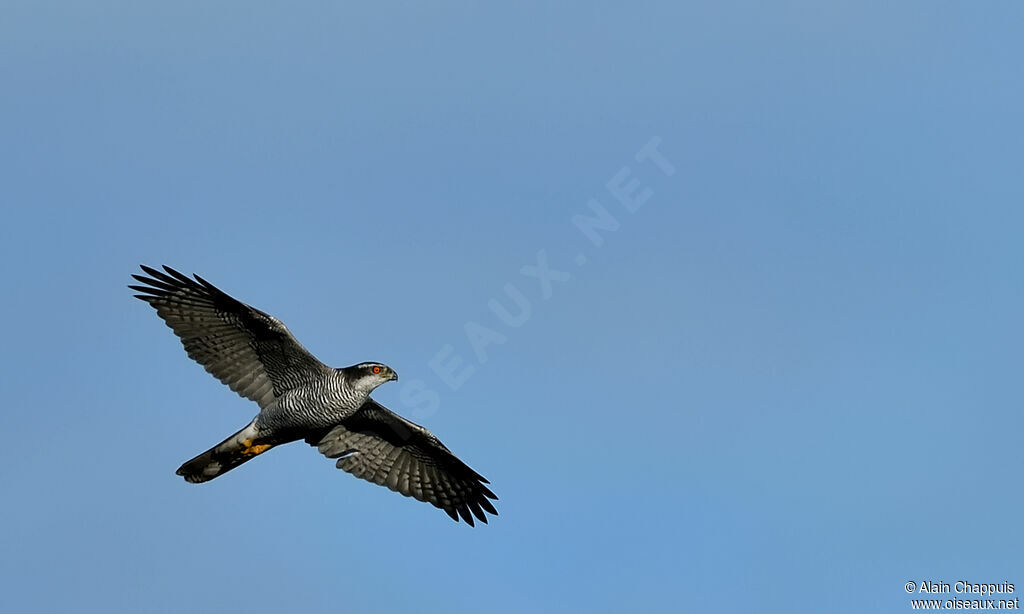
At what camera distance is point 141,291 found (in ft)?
64.5

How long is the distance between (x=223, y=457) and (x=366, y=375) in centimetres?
267

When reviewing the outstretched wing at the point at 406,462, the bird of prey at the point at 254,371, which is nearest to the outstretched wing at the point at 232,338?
the bird of prey at the point at 254,371

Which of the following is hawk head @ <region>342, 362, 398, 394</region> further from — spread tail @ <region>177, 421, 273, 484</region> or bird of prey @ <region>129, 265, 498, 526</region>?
spread tail @ <region>177, 421, 273, 484</region>

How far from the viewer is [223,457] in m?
19.8

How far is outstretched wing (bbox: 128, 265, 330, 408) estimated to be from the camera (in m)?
19.5

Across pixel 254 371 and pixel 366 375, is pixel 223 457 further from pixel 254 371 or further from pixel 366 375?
pixel 366 375

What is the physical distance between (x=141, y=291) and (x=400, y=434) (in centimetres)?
512

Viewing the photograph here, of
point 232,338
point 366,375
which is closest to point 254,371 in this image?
point 232,338

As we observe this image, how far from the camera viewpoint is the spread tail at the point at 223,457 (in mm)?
19688

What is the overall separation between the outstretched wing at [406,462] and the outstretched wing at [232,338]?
183 cm

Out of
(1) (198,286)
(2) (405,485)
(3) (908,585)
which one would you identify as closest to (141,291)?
(1) (198,286)

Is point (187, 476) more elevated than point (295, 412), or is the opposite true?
point (295, 412)

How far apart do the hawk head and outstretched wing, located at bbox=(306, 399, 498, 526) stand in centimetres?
176

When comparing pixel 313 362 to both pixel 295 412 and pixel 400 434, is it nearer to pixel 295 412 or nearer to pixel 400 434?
pixel 295 412
